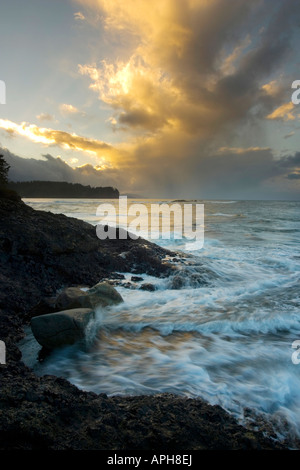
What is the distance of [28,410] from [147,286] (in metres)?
4.54

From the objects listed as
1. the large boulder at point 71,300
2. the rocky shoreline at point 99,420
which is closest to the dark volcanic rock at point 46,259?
the large boulder at point 71,300

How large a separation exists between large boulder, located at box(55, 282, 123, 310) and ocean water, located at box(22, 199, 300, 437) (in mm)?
195

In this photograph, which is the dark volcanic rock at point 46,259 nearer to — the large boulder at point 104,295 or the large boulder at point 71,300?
the large boulder at point 71,300

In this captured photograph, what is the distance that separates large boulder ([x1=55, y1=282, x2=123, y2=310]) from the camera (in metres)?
4.21

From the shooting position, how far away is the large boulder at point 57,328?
3365 mm

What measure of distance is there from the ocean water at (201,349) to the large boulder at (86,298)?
195 millimetres

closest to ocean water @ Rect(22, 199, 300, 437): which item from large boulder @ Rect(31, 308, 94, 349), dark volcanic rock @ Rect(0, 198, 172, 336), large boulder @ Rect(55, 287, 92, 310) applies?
large boulder @ Rect(31, 308, 94, 349)

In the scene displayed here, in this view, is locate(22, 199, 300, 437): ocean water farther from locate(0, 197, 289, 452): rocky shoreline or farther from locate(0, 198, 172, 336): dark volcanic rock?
locate(0, 198, 172, 336): dark volcanic rock

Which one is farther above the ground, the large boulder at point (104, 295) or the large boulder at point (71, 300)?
the large boulder at point (71, 300)

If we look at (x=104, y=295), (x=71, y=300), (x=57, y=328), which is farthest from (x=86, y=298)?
(x=57, y=328)

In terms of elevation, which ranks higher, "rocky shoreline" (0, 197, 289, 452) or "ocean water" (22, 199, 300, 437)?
"rocky shoreline" (0, 197, 289, 452)

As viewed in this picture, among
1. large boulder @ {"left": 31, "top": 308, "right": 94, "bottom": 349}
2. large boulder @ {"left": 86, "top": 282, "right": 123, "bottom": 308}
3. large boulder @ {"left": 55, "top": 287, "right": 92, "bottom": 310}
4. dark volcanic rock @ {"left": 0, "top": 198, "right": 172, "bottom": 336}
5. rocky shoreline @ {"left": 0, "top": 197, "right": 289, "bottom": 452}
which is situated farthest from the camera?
large boulder @ {"left": 86, "top": 282, "right": 123, "bottom": 308}
